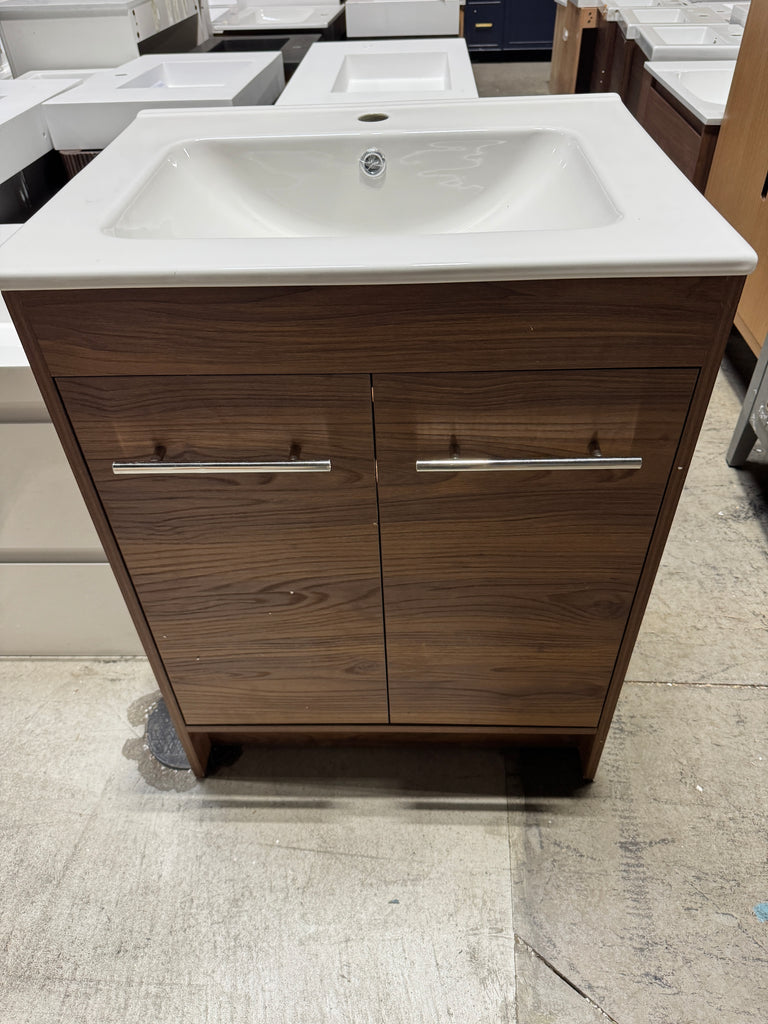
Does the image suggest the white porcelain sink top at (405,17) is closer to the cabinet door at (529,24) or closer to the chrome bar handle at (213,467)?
the chrome bar handle at (213,467)

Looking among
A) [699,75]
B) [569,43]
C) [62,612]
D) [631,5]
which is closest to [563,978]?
[62,612]

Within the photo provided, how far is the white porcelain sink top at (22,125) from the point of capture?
126 centimetres

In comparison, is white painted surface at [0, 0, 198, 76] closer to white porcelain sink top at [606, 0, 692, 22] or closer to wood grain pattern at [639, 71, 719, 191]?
wood grain pattern at [639, 71, 719, 191]

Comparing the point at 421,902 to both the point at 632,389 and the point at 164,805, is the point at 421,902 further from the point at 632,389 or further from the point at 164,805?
the point at 632,389

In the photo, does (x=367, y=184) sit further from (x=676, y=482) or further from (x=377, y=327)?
(x=676, y=482)

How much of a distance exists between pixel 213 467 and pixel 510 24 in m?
5.35

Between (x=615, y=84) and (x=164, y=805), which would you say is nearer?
(x=164, y=805)

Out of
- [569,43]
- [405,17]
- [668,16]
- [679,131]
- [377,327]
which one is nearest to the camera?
[377,327]

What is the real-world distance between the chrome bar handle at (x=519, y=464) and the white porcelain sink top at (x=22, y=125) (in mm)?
1028

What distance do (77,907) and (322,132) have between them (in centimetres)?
109

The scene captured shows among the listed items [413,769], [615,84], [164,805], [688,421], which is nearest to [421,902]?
[413,769]

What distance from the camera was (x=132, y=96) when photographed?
135 centimetres

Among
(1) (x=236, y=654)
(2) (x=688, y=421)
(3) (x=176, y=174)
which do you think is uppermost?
(3) (x=176, y=174)

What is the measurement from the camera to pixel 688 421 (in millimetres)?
719
